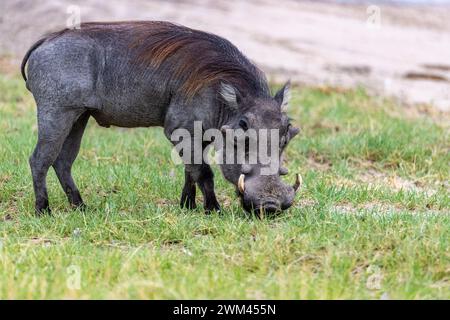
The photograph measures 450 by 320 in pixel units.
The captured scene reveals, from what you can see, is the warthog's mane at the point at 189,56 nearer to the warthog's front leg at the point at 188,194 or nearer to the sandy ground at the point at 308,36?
the warthog's front leg at the point at 188,194

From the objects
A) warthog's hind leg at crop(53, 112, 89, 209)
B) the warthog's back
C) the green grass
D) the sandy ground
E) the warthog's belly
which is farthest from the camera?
the sandy ground

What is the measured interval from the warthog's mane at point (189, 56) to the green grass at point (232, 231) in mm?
797

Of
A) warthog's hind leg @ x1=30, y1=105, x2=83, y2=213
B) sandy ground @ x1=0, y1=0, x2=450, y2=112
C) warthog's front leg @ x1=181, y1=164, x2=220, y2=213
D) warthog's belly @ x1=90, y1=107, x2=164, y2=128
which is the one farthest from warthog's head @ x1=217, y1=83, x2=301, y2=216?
sandy ground @ x1=0, y1=0, x2=450, y2=112

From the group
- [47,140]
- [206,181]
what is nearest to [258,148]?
[206,181]

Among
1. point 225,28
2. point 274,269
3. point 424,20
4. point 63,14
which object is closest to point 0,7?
point 63,14

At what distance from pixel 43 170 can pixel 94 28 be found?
3.17 feet

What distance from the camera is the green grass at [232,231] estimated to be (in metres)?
4.29

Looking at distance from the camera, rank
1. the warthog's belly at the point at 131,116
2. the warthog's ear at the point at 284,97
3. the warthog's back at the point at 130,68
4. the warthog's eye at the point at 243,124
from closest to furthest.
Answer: the warthog's eye at the point at 243,124 → the warthog's ear at the point at 284,97 → the warthog's back at the point at 130,68 → the warthog's belly at the point at 131,116

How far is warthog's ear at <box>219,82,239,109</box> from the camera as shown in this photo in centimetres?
541

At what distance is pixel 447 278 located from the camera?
14.6ft

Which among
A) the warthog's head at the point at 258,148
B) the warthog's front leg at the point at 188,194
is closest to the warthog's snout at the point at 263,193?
the warthog's head at the point at 258,148

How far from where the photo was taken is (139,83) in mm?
5773

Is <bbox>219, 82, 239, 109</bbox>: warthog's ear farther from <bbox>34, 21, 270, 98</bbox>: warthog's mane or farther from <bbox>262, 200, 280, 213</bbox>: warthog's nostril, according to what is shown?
<bbox>262, 200, 280, 213</bbox>: warthog's nostril
